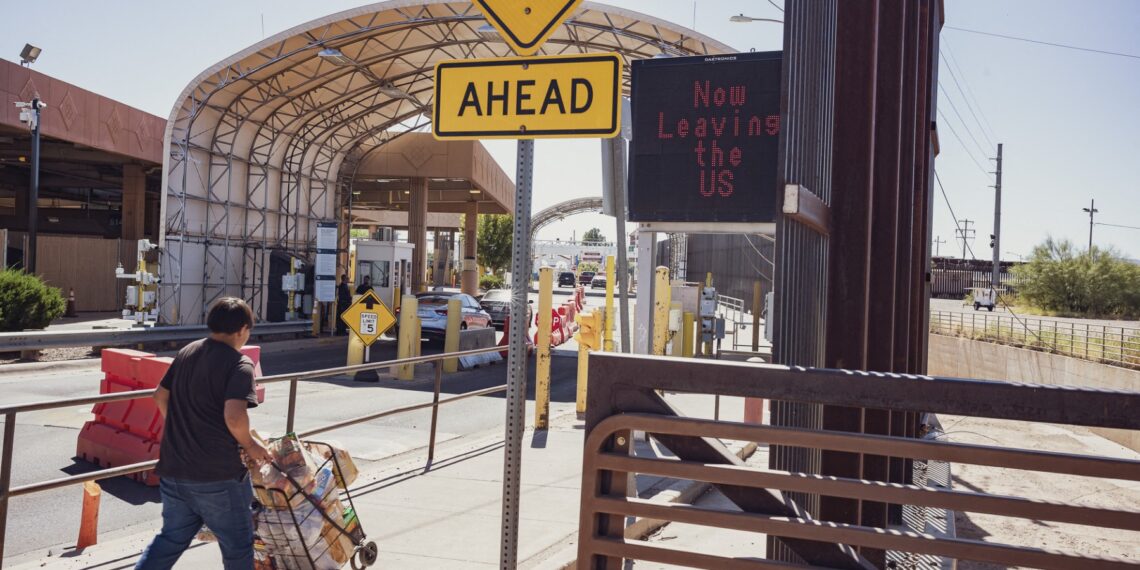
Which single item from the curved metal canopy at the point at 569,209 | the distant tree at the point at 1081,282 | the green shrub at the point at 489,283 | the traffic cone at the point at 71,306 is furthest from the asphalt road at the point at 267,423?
the curved metal canopy at the point at 569,209

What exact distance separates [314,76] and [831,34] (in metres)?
25.4

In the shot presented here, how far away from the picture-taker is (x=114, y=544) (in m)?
5.75

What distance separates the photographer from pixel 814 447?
2994 millimetres

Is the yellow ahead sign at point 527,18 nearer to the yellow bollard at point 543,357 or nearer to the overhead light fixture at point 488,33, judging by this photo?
the yellow bollard at point 543,357

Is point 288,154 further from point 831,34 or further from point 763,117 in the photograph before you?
point 831,34

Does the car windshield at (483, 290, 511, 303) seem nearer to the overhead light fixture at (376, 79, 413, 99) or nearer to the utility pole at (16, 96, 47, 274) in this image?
the overhead light fixture at (376, 79, 413, 99)

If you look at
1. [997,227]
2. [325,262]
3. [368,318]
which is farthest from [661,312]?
[997,227]

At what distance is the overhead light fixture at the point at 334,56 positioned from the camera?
2466 cm

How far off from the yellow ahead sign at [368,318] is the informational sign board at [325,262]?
9.99m

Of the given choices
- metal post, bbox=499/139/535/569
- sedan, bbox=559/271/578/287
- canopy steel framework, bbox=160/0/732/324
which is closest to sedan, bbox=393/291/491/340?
canopy steel framework, bbox=160/0/732/324

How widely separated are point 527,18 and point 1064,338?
21.9m

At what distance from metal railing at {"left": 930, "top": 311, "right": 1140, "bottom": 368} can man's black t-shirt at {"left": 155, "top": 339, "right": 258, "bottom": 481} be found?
18805mm

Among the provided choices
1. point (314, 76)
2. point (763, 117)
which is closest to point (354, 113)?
point (314, 76)

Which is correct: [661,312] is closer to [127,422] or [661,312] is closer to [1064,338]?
[127,422]
